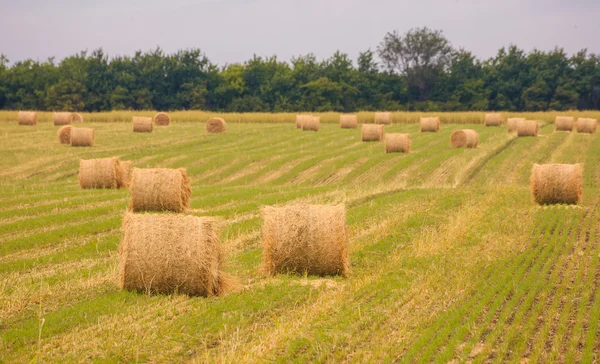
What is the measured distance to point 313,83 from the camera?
85.1 meters

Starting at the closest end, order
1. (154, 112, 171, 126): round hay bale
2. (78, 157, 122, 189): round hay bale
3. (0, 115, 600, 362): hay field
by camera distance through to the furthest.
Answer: (0, 115, 600, 362): hay field, (78, 157, 122, 189): round hay bale, (154, 112, 171, 126): round hay bale

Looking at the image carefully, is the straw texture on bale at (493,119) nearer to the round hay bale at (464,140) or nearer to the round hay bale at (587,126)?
the round hay bale at (587,126)

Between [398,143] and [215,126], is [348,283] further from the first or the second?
[215,126]

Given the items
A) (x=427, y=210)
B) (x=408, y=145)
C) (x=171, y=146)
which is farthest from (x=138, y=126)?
(x=427, y=210)

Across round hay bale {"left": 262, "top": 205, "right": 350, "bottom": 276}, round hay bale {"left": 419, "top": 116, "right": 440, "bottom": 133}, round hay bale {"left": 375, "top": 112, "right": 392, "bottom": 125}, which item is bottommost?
round hay bale {"left": 375, "top": 112, "right": 392, "bottom": 125}

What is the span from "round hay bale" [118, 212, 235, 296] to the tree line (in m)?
71.6

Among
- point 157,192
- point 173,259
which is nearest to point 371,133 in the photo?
point 157,192

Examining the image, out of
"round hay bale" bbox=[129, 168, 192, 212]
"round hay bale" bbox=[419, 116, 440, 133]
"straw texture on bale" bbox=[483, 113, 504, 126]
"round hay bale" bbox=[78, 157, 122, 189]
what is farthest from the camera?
"straw texture on bale" bbox=[483, 113, 504, 126]

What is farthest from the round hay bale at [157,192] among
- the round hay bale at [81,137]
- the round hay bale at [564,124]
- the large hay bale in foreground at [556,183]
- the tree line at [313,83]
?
the tree line at [313,83]

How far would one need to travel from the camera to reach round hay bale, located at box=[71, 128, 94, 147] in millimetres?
36375

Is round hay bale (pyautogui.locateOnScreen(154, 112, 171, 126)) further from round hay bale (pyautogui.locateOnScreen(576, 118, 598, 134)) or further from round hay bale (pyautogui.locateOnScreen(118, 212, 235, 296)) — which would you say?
round hay bale (pyautogui.locateOnScreen(118, 212, 235, 296))

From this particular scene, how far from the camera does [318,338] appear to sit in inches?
376

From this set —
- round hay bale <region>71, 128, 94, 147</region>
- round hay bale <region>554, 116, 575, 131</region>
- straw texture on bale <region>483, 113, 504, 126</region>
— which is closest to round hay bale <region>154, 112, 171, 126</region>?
round hay bale <region>71, 128, 94, 147</region>

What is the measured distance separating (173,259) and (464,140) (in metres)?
27.3
